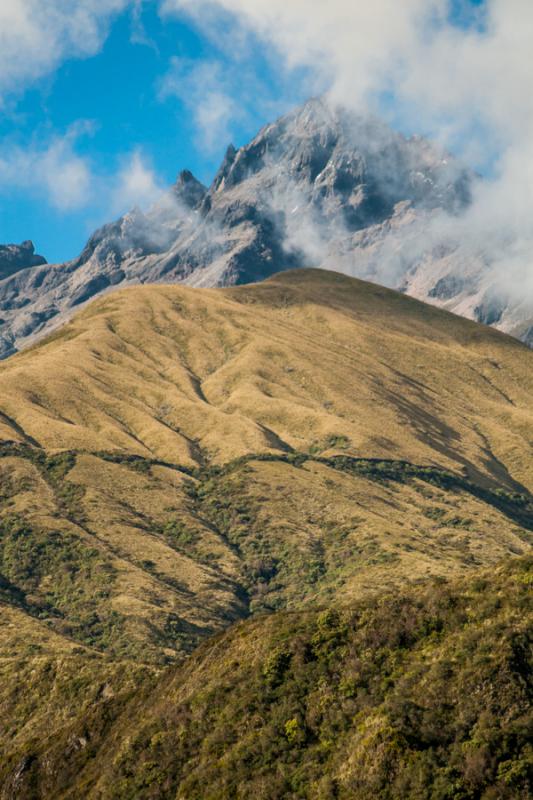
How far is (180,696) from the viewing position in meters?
99.7

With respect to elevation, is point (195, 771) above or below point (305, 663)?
below

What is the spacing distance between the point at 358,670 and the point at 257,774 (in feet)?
42.8

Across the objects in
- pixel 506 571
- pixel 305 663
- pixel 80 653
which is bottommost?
pixel 80 653

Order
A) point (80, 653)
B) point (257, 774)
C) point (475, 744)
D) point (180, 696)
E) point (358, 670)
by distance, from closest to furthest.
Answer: point (475, 744)
point (257, 774)
point (358, 670)
point (180, 696)
point (80, 653)

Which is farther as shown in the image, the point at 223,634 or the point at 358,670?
the point at 223,634

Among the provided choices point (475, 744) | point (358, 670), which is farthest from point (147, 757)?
point (475, 744)

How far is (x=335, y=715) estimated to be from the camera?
8269 cm

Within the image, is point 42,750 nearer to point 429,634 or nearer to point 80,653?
point 429,634

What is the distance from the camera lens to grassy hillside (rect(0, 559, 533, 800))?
70812mm

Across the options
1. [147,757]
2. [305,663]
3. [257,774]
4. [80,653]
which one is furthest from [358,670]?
[80,653]

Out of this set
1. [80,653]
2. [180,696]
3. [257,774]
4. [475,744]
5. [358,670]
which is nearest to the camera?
A: [475,744]

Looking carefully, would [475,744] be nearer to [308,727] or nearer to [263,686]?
[308,727]

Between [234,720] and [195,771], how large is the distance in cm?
624

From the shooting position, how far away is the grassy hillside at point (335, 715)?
7081 cm
